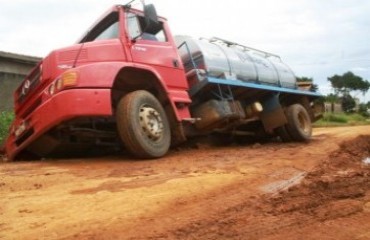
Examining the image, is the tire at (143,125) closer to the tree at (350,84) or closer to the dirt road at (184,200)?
the dirt road at (184,200)

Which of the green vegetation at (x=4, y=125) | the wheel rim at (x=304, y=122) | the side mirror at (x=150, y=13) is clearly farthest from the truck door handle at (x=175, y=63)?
the wheel rim at (x=304, y=122)

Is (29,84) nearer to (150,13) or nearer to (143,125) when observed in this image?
(143,125)

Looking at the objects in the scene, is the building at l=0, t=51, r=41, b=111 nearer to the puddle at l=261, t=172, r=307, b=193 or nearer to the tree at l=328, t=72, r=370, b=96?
the puddle at l=261, t=172, r=307, b=193

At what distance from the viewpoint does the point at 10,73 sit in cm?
1254

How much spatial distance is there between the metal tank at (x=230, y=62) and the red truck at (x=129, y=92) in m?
0.03

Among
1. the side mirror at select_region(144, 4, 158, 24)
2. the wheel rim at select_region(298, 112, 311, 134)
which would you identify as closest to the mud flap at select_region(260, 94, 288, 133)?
the wheel rim at select_region(298, 112, 311, 134)

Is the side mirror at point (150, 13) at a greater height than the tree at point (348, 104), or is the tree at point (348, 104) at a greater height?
the side mirror at point (150, 13)

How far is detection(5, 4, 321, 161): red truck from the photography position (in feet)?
22.3

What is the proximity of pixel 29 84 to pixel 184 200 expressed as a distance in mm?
4274

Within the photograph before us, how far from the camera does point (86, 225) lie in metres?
3.79

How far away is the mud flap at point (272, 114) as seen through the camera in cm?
1143

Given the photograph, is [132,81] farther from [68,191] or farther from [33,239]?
[33,239]

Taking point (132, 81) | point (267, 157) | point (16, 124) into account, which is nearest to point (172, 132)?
point (132, 81)

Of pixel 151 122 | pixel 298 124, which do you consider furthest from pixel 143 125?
pixel 298 124
